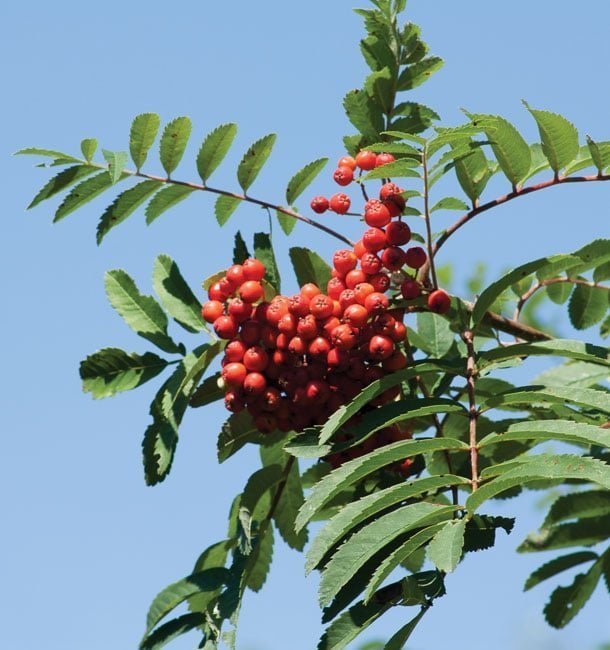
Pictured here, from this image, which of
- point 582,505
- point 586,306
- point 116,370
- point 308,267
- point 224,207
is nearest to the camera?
point 308,267

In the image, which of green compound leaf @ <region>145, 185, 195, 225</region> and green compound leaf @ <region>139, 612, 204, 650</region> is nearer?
green compound leaf @ <region>139, 612, 204, 650</region>

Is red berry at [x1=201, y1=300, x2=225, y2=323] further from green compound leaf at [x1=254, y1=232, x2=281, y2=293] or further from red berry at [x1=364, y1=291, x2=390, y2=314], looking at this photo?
red berry at [x1=364, y1=291, x2=390, y2=314]

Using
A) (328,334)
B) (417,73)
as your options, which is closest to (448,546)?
(328,334)

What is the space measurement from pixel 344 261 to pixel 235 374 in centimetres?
40

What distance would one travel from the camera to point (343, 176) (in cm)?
313

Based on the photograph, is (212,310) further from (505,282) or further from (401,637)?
(401,637)

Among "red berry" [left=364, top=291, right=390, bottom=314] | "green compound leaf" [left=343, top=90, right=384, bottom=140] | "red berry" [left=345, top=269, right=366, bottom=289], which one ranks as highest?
"green compound leaf" [left=343, top=90, right=384, bottom=140]

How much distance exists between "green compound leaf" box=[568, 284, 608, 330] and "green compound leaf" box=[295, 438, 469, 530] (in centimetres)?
135

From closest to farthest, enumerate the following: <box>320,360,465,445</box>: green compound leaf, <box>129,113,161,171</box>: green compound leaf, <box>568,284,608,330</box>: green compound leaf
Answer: <box>320,360,465,445</box>: green compound leaf < <box>129,113,161,171</box>: green compound leaf < <box>568,284,608,330</box>: green compound leaf

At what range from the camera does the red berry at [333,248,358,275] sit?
9.51 ft

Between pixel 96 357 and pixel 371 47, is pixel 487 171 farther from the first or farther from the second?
pixel 96 357

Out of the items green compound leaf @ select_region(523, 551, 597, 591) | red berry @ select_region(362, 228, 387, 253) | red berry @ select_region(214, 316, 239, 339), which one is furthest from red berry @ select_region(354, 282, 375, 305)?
green compound leaf @ select_region(523, 551, 597, 591)

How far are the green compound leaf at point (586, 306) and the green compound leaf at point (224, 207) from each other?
1164 mm

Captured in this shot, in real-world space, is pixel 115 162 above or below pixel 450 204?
above
